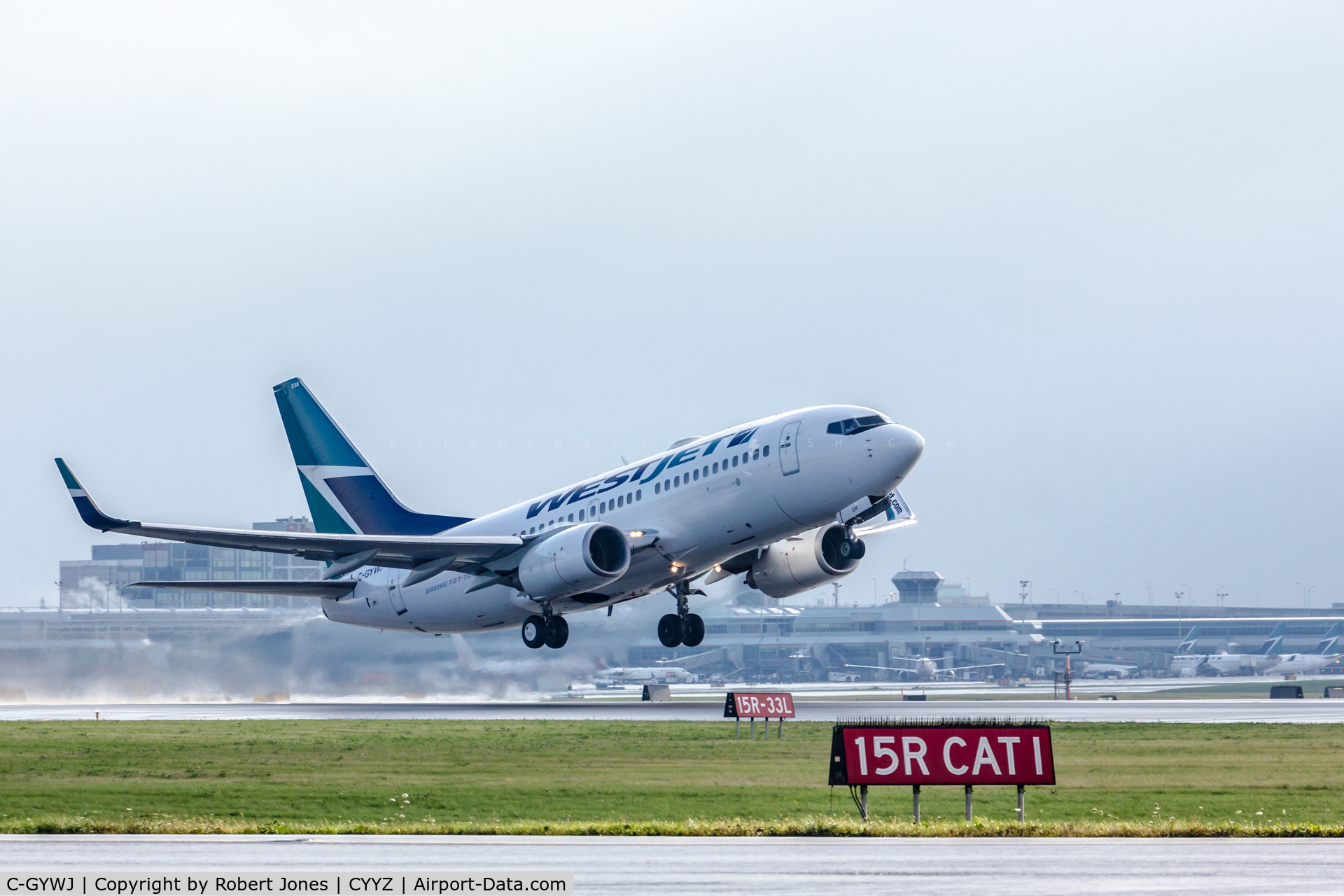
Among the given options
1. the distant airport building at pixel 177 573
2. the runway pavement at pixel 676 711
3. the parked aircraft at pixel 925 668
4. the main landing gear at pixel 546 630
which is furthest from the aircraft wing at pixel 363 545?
the parked aircraft at pixel 925 668

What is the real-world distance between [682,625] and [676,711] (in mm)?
21738

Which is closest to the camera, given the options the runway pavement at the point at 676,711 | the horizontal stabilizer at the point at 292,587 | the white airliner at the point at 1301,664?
the horizontal stabilizer at the point at 292,587

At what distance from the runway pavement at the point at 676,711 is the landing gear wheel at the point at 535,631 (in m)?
15.0

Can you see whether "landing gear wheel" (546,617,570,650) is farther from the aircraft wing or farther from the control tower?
the control tower

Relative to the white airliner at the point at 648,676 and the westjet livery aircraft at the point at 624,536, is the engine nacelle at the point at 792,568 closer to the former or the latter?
the westjet livery aircraft at the point at 624,536

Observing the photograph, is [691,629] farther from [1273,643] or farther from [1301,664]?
[1273,643]

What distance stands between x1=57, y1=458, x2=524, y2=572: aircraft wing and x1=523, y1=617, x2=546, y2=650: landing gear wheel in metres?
2.33

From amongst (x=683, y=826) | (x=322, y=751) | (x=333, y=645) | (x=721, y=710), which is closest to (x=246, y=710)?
(x=333, y=645)

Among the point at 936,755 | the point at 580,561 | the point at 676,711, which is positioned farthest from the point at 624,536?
the point at 676,711

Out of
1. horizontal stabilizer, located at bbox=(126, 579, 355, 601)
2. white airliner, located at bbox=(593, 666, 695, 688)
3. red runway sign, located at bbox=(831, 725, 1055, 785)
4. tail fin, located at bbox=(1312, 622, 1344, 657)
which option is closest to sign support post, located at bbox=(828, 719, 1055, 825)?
red runway sign, located at bbox=(831, 725, 1055, 785)

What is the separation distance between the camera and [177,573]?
14025 cm

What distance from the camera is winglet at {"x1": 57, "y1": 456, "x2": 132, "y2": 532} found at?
3619 centimetres

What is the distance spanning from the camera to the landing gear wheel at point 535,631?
44.8 m

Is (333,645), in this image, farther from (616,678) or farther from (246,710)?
(616,678)
